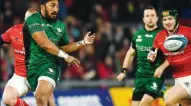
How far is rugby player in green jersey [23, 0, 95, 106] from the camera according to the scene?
457 inches

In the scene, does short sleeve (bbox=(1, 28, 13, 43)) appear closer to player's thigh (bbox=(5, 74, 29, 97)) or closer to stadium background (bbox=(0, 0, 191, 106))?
player's thigh (bbox=(5, 74, 29, 97))

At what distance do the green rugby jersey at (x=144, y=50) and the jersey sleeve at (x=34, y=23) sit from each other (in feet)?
7.81

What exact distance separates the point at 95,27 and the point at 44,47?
8660mm

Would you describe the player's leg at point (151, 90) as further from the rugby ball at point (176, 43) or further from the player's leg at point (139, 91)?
the rugby ball at point (176, 43)

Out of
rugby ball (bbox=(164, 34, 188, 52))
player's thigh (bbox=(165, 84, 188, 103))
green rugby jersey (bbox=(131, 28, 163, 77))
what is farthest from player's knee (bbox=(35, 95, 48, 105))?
green rugby jersey (bbox=(131, 28, 163, 77))

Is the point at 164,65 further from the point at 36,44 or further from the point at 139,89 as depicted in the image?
the point at 36,44

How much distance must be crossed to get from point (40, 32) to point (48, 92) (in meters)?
1.01

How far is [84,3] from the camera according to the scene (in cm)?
2117

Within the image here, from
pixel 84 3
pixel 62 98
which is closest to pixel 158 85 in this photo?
pixel 62 98

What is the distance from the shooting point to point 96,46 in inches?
763

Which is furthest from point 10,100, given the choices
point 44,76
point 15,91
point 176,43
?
point 176,43

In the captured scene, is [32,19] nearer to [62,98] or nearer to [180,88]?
[180,88]

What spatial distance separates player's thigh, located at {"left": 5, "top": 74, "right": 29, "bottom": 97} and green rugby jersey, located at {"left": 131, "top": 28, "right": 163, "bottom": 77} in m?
2.25

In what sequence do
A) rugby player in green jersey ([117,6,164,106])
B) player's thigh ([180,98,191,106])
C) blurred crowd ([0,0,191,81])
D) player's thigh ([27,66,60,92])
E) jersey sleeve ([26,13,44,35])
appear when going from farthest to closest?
blurred crowd ([0,0,191,81]) → rugby player in green jersey ([117,6,164,106]) → player's thigh ([180,98,191,106]) → player's thigh ([27,66,60,92]) → jersey sleeve ([26,13,44,35])
